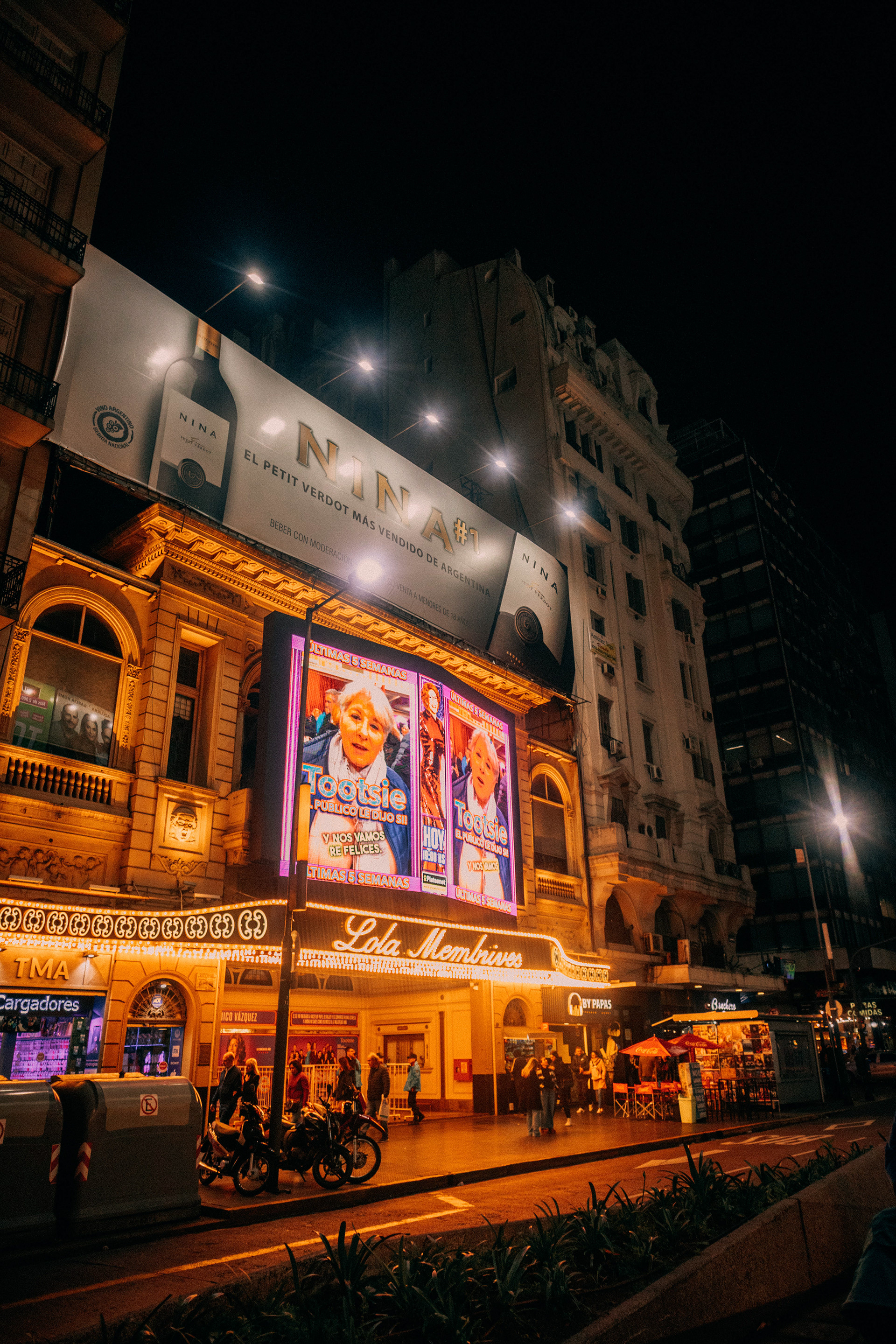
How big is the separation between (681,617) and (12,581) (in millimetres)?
33146

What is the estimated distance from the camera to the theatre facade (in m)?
16.1

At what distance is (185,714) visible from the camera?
20.2 metres

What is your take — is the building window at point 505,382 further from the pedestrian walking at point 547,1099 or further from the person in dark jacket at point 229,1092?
the person in dark jacket at point 229,1092

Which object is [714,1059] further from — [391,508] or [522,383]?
[522,383]

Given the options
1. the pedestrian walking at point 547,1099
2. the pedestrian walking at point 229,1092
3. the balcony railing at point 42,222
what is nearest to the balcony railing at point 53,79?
the balcony railing at point 42,222

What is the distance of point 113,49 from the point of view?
798 inches

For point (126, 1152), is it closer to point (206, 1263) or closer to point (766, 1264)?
point (206, 1263)

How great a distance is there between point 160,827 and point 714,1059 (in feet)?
65.1

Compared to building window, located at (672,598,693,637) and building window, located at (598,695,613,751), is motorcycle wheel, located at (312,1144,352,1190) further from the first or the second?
building window, located at (672,598,693,637)

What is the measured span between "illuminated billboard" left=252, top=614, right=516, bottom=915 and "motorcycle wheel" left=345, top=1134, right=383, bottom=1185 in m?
4.89

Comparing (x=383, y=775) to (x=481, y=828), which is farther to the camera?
(x=481, y=828)

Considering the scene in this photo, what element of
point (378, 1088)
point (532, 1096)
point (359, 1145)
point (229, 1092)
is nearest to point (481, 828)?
point (378, 1088)

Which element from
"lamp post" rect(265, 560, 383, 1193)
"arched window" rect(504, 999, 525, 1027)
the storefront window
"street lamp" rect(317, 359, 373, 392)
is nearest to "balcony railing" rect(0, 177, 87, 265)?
"lamp post" rect(265, 560, 383, 1193)

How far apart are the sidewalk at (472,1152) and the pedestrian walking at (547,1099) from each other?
0.42 m
